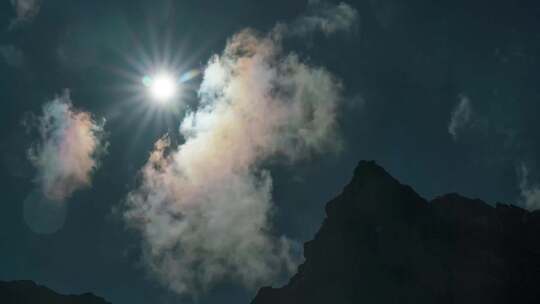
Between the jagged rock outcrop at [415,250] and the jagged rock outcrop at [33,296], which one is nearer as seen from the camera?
the jagged rock outcrop at [415,250]

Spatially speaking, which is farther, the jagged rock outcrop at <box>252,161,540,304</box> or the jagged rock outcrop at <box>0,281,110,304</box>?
the jagged rock outcrop at <box>0,281,110,304</box>

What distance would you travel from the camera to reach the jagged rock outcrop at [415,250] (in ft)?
383

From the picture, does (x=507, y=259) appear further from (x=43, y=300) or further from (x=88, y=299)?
(x=43, y=300)

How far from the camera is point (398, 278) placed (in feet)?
393

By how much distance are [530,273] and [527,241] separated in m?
8.63

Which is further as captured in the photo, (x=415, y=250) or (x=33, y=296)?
(x=33, y=296)

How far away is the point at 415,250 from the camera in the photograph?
121m

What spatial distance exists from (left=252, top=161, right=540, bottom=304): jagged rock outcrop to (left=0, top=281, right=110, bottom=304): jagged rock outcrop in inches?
2829

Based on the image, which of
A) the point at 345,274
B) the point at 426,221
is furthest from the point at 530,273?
the point at 345,274

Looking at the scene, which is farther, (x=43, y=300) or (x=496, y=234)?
(x=43, y=300)

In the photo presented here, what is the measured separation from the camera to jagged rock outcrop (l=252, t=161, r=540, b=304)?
117m

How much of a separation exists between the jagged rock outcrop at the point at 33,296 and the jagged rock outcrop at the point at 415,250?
7185 cm

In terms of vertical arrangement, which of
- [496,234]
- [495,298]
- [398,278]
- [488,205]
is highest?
[488,205]

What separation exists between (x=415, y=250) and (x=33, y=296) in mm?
124554
